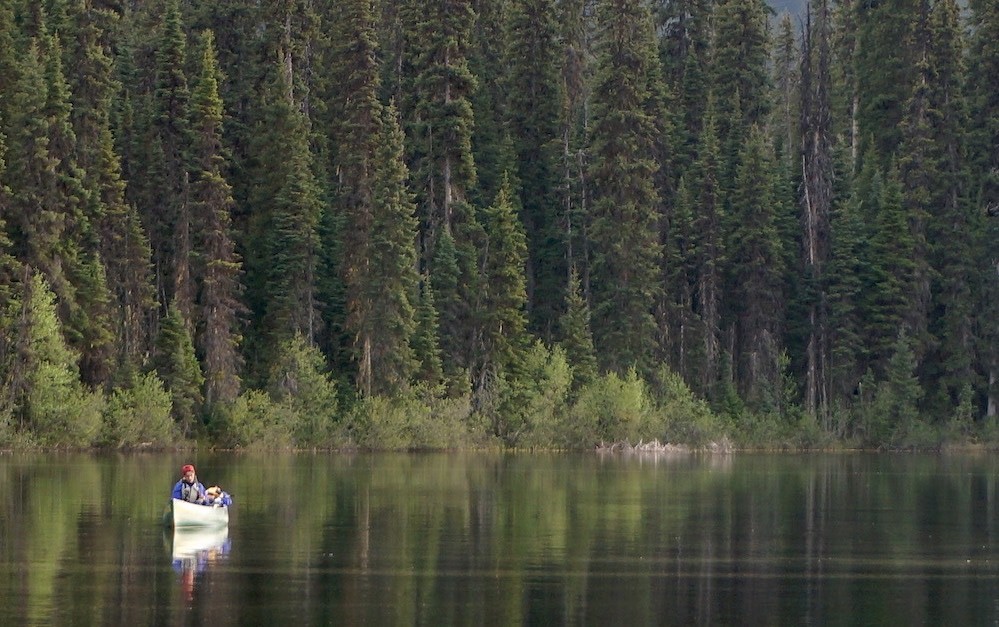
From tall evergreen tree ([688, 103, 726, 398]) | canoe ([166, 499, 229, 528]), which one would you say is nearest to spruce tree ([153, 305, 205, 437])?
tall evergreen tree ([688, 103, 726, 398])

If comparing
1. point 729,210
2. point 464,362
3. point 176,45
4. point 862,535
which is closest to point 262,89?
point 176,45

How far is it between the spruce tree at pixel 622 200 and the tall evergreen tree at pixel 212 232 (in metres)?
19.8

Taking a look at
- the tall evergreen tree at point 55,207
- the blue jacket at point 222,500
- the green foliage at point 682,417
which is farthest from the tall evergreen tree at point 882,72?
the blue jacket at point 222,500

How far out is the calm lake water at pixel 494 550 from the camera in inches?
1161

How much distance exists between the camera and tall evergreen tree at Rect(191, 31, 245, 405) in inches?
3388

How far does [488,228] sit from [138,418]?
1104 inches

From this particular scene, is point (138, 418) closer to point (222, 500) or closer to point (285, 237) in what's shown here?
point (285, 237)

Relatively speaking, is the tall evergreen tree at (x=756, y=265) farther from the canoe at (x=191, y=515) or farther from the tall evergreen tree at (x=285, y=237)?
the canoe at (x=191, y=515)

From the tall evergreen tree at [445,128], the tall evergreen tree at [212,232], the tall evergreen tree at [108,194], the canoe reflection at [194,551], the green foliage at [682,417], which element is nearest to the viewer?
the canoe reflection at [194,551]

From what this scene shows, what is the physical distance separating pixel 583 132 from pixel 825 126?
13526 millimetres

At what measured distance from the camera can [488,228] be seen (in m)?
100

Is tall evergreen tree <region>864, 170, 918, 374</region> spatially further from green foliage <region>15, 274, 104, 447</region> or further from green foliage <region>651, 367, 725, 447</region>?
green foliage <region>15, 274, 104, 447</region>

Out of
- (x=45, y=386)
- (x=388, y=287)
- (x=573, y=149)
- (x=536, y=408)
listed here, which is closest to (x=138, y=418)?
(x=45, y=386)

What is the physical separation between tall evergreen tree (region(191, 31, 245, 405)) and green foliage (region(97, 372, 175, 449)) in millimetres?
7284
